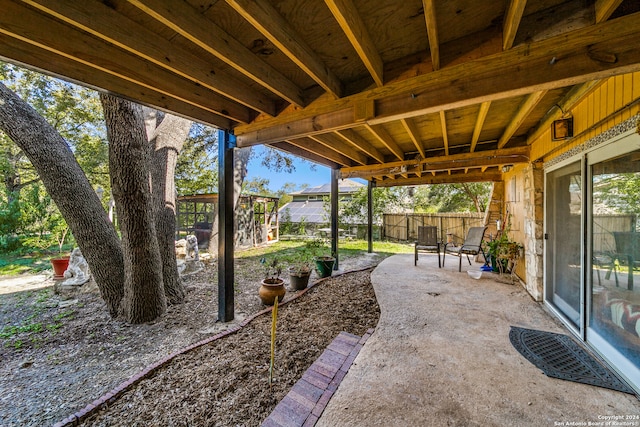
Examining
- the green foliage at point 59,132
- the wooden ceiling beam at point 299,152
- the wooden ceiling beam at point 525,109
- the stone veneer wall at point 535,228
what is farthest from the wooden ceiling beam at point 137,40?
the green foliage at point 59,132

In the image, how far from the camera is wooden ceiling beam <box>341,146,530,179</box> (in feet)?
12.1

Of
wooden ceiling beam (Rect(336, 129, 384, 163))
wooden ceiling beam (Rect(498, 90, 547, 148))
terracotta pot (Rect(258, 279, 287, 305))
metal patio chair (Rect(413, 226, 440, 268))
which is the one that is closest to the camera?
wooden ceiling beam (Rect(498, 90, 547, 148))

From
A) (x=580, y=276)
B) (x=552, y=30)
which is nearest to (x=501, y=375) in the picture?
(x=580, y=276)

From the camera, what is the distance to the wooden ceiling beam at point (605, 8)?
3.81ft

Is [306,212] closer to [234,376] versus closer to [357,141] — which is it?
[357,141]

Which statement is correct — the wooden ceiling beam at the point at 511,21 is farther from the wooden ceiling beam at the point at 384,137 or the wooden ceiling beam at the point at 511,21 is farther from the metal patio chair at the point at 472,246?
the metal patio chair at the point at 472,246

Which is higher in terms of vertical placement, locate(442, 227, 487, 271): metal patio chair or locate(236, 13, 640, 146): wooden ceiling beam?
locate(236, 13, 640, 146): wooden ceiling beam

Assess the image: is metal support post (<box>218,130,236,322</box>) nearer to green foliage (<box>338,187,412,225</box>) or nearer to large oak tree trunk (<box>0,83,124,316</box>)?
large oak tree trunk (<box>0,83,124,316</box>)

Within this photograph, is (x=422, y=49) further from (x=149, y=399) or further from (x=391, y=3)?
(x=149, y=399)

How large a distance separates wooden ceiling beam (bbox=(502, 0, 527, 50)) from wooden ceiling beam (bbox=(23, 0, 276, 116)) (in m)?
1.90

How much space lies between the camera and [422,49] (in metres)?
1.70

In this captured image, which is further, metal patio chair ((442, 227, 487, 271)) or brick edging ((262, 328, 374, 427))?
metal patio chair ((442, 227, 487, 271))

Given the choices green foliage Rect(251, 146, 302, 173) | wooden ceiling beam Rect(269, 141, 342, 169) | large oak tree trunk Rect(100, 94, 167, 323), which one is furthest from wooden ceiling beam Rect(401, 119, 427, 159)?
green foliage Rect(251, 146, 302, 173)

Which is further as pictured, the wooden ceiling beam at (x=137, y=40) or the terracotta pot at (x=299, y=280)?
the terracotta pot at (x=299, y=280)
